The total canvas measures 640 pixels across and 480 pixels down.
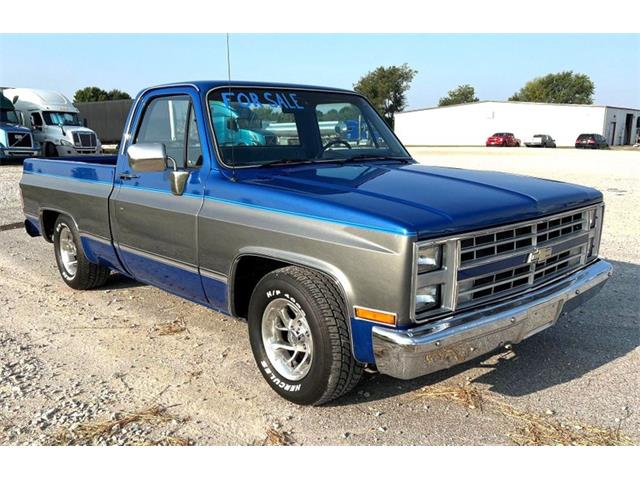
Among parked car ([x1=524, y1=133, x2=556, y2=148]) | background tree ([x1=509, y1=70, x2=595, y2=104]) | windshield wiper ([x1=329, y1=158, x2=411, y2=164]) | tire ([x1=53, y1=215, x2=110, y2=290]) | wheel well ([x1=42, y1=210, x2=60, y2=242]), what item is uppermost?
background tree ([x1=509, y1=70, x2=595, y2=104])

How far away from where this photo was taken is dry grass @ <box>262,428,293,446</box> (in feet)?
9.61

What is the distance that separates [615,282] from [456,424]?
11.2 feet

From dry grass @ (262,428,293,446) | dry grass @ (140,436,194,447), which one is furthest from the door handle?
dry grass @ (262,428,293,446)

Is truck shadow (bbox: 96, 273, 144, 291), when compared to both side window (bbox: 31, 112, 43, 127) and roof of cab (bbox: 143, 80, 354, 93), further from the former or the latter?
side window (bbox: 31, 112, 43, 127)

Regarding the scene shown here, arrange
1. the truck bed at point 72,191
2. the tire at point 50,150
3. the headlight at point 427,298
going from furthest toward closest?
the tire at point 50,150
the truck bed at point 72,191
the headlight at point 427,298

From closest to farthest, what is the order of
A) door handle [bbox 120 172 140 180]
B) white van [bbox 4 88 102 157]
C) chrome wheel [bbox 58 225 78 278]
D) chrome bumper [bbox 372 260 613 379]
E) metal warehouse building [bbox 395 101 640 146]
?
1. chrome bumper [bbox 372 260 613 379]
2. door handle [bbox 120 172 140 180]
3. chrome wheel [bbox 58 225 78 278]
4. white van [bbox 4 88 102 157]
5. metal warehouse building [bbox 395 101 640 146]

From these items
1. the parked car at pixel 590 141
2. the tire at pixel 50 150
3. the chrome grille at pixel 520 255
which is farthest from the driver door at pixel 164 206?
the parked car at pixel 590 141

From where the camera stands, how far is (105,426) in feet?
10.1

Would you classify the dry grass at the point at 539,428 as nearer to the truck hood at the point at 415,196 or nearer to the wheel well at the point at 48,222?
the truck hood at the point at 415,196

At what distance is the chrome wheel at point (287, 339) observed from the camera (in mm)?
3234

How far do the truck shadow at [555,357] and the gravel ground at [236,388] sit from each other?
13 mm

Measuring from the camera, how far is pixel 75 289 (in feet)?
18.6

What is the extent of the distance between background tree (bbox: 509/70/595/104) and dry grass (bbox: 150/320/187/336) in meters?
86.4

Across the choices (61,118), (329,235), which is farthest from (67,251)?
(61,118)
